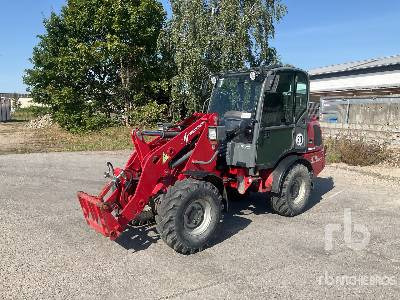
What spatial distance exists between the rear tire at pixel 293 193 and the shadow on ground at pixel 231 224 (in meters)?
0.42

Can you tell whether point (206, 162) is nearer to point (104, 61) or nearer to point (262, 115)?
point (262, 115)

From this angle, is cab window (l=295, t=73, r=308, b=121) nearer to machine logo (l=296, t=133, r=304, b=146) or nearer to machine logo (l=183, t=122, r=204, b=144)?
machine logo (l=296, t=133, r=304, b=146)

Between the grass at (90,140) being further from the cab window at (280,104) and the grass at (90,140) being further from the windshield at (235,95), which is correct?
the cab window at (280,104)

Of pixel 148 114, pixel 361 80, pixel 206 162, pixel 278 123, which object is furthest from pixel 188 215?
pixel 361 80

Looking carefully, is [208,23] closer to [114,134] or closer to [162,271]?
[114,134]

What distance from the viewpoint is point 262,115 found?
5887mm

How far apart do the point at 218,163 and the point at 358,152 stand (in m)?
7.30

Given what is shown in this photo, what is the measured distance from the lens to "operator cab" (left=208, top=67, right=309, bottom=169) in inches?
230

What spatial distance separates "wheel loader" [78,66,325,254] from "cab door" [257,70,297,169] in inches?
0.6

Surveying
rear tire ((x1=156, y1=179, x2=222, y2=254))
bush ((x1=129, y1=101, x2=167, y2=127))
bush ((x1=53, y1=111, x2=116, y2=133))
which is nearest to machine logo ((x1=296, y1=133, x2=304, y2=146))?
rear tire ((x1=156, y1=179, x2=222, y2=254))

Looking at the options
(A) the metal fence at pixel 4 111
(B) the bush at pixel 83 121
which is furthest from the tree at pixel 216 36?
(A) the metal fence at pixel 4 111

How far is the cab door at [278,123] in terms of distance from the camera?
19.4ft

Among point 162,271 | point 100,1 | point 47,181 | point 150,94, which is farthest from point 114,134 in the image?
point 162,271

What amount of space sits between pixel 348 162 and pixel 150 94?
12.5 m
